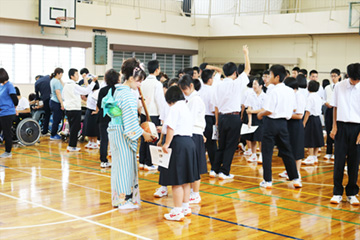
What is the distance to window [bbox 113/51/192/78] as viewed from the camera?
15.7m

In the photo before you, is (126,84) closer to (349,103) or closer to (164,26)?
(349,103)

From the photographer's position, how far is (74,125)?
9.28 m

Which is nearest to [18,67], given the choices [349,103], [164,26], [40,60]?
[40,60]

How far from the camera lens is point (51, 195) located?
18.9ft

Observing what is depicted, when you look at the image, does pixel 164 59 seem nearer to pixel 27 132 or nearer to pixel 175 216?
pixel 27 132

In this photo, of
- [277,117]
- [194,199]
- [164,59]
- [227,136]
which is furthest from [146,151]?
[164,59]

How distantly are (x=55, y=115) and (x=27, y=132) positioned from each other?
1360 mm

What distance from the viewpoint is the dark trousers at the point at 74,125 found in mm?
9180

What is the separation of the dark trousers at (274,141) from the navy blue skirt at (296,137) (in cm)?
38

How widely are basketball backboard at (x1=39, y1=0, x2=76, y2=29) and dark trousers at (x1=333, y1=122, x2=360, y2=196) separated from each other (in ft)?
31.6

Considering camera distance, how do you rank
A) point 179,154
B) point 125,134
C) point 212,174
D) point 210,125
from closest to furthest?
point 179,154 < point 125,134 < point 212,174 < point 210,125

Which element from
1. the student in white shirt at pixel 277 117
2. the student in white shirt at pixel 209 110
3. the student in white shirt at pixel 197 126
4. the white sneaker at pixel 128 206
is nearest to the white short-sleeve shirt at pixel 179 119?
the student in white shirt at pixel 197 126

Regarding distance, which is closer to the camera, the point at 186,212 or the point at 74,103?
the point at 186,212

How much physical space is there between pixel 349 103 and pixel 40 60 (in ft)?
34.8
